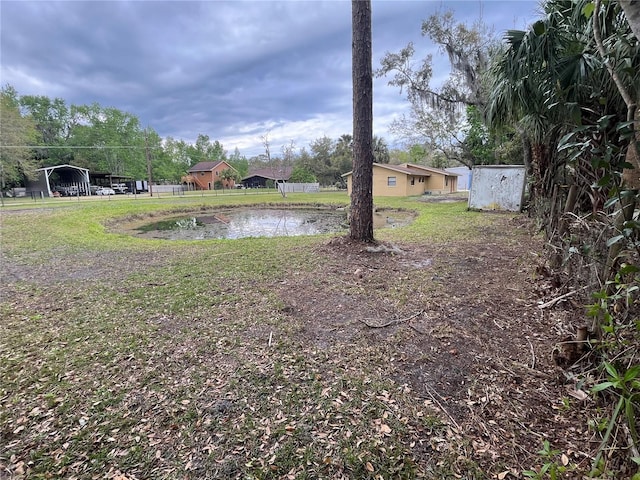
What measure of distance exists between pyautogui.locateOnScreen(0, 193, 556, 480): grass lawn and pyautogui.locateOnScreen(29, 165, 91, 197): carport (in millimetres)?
32781

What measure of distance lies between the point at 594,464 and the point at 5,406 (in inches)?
123

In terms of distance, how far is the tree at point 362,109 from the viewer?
15.2 ft

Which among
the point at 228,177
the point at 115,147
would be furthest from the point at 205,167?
the point at 115,147

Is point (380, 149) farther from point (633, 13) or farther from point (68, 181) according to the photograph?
point (633, 13)

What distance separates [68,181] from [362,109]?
3918 cm

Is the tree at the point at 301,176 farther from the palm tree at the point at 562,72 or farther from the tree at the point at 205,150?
the palm tree at the point at 562,72

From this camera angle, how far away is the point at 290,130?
3544 cm

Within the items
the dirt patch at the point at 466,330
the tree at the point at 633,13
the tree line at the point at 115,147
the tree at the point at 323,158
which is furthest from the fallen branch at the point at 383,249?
the tree at the point at 323,158

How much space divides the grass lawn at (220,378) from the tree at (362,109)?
1.38 m

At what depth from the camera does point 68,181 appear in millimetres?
31938

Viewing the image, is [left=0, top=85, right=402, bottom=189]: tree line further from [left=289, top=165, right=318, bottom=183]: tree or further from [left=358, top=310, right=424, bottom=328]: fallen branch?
[left=358, top=310, right=424, bottom=328]: fallen branch

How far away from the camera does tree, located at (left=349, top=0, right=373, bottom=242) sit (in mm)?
4637

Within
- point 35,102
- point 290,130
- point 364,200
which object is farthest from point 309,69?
point 35,102

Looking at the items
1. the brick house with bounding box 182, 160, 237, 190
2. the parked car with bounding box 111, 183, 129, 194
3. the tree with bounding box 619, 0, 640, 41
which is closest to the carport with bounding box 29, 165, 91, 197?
the parked car with bounding box 111, 183, 129, 194
